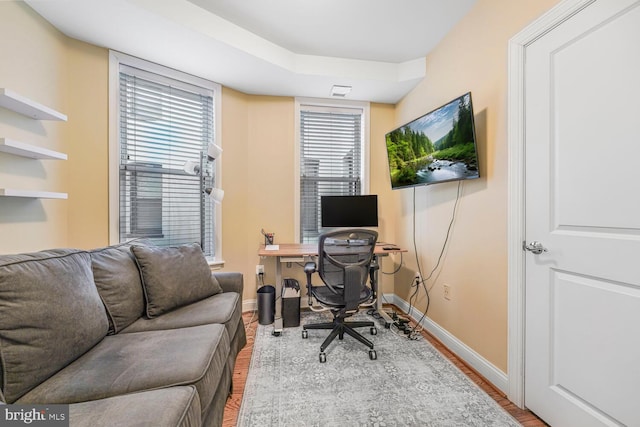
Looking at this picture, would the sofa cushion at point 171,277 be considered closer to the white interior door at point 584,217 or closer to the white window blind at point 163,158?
the white window blind at point 163,158

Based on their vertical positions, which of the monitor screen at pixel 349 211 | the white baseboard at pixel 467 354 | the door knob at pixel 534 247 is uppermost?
the monitor screen at pixel 349 211

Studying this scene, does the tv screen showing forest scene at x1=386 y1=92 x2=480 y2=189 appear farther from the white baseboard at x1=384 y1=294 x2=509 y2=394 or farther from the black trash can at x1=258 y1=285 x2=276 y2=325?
the black trash can at x1=258 y1=285 x2=276 y2=325

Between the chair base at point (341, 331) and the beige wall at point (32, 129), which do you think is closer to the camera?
the beige wall at point (32, 129)

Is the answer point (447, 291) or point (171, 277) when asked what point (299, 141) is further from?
point (447, 291)

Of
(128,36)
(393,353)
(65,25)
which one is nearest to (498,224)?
(393,353)

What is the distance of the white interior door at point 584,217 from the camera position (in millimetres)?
1047

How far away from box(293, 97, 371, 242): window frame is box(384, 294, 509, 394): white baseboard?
1553 mm

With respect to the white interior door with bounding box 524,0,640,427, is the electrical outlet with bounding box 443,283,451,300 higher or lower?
lower

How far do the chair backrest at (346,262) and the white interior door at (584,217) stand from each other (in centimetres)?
102

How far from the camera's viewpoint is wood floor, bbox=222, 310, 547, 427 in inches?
54.7

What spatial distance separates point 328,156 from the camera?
3156mm

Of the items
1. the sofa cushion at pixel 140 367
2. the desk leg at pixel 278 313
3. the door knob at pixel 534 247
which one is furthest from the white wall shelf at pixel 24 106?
the door knob at pixel 534 247

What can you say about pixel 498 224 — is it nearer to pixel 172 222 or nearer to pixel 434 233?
pixel 434 233

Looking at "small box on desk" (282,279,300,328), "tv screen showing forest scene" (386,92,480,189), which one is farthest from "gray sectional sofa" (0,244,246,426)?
"tv screen showing forest scene" (386,92,480,189)
